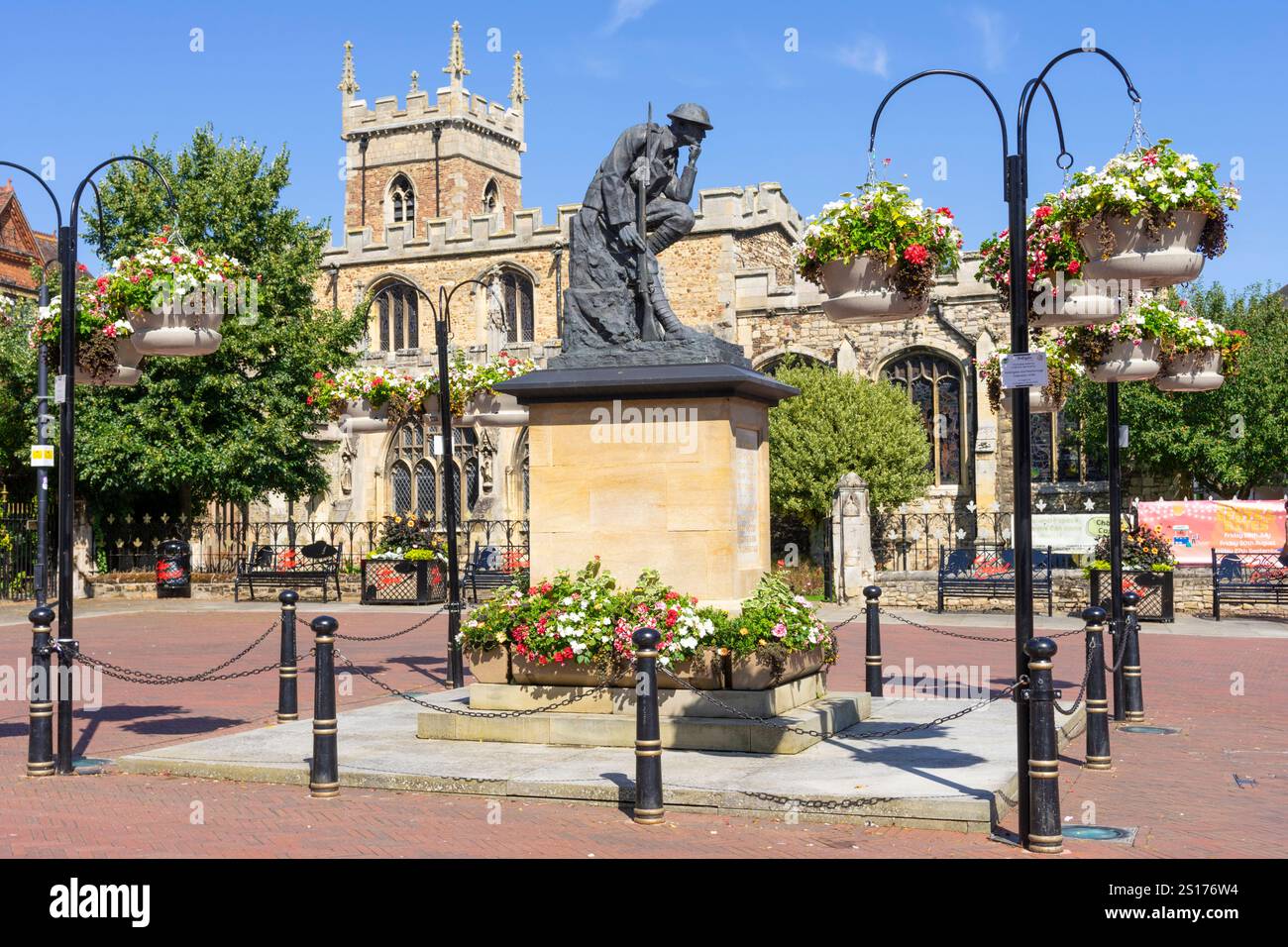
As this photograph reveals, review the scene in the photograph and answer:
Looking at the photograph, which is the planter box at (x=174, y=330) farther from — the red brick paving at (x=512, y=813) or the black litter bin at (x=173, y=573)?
the black litter bin at (x=173, y=573)

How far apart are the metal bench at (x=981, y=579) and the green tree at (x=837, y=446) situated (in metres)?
6.92

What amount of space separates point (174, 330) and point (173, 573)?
2040cm

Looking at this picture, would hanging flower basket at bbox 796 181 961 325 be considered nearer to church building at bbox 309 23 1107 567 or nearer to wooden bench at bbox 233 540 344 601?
wooden bench at bbox 233 540 344 601

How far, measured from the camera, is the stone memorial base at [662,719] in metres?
9.77

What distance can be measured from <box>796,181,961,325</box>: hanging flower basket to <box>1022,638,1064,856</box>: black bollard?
2.50 metres

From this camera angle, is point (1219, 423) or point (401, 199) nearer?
point (1219, 423)

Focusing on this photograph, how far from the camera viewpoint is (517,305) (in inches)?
1852

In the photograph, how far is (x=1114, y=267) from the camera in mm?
8500

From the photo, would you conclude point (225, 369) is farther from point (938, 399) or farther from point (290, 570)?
point (938, 399)

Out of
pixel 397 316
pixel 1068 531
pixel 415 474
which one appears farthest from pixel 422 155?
pixel 1068 531

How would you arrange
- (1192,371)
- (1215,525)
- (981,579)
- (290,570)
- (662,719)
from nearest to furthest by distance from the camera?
(662,719) < (1192,371) < (981,579) < (1215,525) < (290,570)

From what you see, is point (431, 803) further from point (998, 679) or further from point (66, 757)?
point (998, 679)

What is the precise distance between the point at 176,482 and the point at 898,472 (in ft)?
57.2

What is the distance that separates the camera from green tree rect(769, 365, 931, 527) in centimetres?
3400
